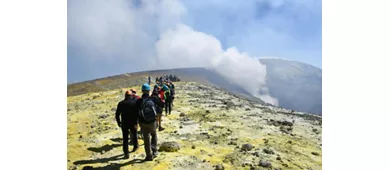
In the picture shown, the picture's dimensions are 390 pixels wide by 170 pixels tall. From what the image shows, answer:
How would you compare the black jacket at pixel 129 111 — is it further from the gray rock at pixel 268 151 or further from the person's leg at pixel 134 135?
the gray rock at pixel 268 151

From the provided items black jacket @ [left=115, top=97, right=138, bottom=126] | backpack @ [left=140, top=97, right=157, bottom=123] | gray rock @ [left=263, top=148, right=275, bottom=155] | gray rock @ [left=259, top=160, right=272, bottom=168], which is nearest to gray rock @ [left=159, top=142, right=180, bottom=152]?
black jacket @ [left=115, top=97, right=138, bottom=126]

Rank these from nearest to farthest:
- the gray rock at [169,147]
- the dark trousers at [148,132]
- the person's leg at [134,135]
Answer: the dark trousers at [148,132] → the person's leg at [134,135] → the gray rock at [169,147]

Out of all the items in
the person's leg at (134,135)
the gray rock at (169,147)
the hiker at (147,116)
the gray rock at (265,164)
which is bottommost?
the gray rock at (265,164)

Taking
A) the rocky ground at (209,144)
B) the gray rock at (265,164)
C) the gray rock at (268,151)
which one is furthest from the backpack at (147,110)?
the gray rock at (268,151)

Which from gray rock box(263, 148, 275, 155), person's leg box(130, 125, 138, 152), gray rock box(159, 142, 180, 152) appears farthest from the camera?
gray rock box(263, 148, 275, 155)

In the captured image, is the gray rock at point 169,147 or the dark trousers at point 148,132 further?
the gray rock at point 169,147

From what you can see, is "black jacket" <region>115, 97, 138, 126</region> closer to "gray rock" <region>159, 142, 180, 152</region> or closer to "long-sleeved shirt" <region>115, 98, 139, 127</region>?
"long-sleeved shirt" <region>115, 98, 139, 127</region>

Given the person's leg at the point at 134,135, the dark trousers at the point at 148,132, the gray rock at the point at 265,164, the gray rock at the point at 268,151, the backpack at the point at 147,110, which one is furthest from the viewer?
the gray rock at the point at 268,151

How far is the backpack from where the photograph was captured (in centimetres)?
889

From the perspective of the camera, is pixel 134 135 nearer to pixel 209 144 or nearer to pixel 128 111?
pixel 128 111

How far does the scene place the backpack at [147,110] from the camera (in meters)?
8.89
